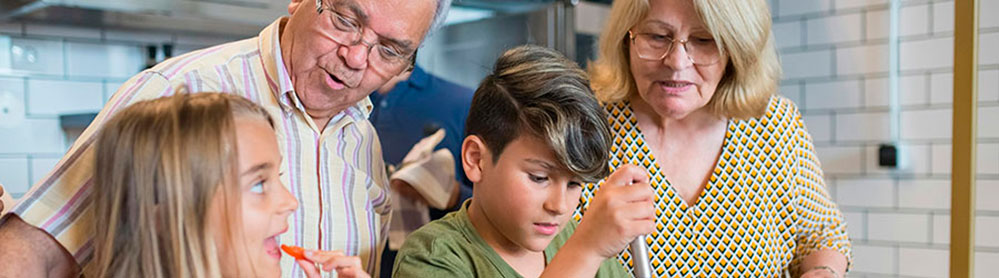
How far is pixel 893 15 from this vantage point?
8.23ft

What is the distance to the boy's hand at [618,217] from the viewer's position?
3.21 ft

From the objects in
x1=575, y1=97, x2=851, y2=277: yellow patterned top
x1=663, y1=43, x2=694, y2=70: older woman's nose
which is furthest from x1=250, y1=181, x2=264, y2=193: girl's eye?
x1=663, y1=43, x2=694, y2=70: older woman's nose

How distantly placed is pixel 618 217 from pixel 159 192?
0.49 m

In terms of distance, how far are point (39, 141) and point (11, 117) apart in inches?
3.2

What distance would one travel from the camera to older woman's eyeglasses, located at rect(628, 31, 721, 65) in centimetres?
139

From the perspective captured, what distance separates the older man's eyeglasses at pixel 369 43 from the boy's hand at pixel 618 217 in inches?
12.9

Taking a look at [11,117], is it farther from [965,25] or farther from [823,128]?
[823,128]

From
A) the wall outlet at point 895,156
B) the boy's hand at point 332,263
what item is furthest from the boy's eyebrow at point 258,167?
the wall outlet at point 895,156

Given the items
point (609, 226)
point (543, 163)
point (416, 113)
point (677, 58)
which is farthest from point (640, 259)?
point (416, 113)

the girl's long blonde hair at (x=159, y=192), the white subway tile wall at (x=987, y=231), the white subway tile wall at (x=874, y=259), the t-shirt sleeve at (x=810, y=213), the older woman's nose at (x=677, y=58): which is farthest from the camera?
the white subway tile wall at (x=874, y=259)

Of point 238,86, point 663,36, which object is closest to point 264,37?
point 238,86

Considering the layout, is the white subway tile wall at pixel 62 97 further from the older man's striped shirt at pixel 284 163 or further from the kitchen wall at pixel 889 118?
the kitchen wall at pixel 889 118

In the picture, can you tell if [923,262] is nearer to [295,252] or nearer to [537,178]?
[537,178]

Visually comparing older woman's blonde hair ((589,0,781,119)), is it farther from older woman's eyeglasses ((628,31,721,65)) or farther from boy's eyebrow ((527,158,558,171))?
boy's eyebrow ((527,158,558,171))
